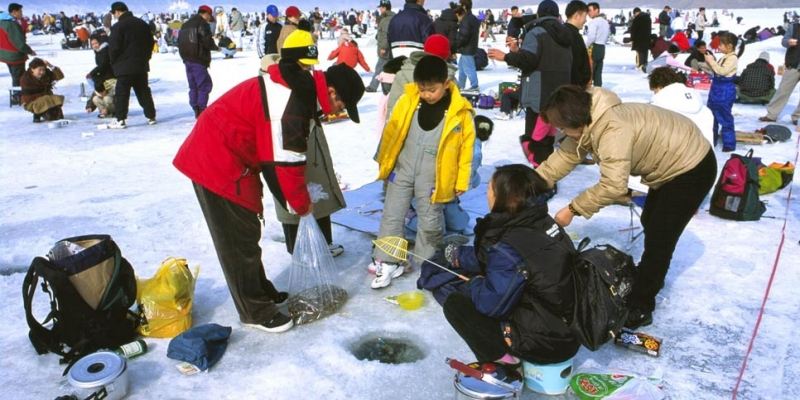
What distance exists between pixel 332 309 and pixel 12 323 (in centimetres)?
194

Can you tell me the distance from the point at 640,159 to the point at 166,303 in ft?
9.14

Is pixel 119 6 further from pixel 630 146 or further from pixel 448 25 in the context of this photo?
pixel 630 146

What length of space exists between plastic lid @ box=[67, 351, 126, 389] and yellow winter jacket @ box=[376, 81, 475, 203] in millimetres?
2025

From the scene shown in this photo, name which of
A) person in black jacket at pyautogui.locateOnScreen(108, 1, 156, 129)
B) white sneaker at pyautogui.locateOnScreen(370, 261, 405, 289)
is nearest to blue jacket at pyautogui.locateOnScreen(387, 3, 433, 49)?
white sneaker at pyautogui.locateOnScreen(370, 261, 405, 289)

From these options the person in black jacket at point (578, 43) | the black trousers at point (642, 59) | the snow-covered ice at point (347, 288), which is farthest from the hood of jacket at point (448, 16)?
the black trousers at point (642, 59)

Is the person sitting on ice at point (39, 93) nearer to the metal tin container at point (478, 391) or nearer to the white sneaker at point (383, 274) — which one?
the white sneaker at point (383, 274)

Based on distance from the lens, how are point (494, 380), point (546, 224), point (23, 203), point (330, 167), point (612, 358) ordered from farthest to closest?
point (23, 203)
point (330, 167)
point (612, 358)
point (546, 224)
point (494, 380)

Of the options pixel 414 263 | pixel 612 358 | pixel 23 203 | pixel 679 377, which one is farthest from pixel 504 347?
pixel 23 203

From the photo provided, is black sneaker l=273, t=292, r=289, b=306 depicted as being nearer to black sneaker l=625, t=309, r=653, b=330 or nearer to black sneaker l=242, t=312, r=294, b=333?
black sneaker l=242, t=312, r=294, b=333

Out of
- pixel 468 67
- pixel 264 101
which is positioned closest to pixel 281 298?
pixel 264 101

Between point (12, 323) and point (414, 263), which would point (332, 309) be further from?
point (12, 323)

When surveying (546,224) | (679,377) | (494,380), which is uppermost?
(546,224)

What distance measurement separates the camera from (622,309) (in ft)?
9.36

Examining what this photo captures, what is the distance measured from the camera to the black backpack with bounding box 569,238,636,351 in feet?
8.78
